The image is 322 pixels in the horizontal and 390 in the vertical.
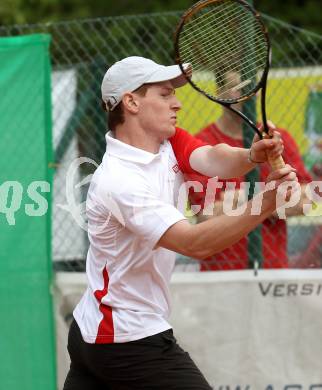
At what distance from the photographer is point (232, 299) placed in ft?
18.4

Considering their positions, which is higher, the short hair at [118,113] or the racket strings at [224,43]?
the racket strings at [224,43]

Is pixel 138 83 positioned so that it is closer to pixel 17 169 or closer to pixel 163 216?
pixel 163 216

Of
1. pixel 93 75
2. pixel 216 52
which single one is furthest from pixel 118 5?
pixel 216 52

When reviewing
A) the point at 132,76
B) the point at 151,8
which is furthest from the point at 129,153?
the point at 151,8

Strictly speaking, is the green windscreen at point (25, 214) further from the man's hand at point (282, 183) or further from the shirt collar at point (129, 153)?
the man's hand at point (282, 183)

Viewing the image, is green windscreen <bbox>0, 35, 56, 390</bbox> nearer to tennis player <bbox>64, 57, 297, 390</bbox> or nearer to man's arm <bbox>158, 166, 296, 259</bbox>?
tennis player <bbox>64, 57, 297, 390</bbox>

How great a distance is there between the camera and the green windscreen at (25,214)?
561 cm

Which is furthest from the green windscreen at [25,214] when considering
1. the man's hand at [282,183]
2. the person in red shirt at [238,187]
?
the man's hand at [282,183]

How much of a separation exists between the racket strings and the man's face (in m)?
0.18

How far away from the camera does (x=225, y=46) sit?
14.8 feet

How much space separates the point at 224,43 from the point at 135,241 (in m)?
0.98

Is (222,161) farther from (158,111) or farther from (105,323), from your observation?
(105,323)

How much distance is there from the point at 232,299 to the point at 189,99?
118 cm

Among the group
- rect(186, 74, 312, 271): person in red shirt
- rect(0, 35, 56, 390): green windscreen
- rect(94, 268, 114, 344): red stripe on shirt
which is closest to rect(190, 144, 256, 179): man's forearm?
rect(94, 268, 114, 344): red stripe on shirt
